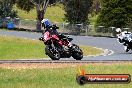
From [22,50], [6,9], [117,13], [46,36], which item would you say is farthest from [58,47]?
[6,9]

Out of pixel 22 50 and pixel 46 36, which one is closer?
pixel 46 36

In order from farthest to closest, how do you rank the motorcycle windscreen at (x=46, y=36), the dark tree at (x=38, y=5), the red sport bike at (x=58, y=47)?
the dark tree at (x=38, y=5)
the red sport bike at (x=58, y=47)
the motorcycle windscreen at (x=46, y=36)

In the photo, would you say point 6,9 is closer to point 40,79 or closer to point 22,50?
point 22,50

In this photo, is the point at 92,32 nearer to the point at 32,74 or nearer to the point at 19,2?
the point at 19,2

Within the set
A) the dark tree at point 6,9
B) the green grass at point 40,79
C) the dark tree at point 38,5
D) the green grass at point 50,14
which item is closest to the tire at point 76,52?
the green grass at point 40,79

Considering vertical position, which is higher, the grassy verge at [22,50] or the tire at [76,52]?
the tire at [76,52]

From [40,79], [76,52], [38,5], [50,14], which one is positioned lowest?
[50,14]

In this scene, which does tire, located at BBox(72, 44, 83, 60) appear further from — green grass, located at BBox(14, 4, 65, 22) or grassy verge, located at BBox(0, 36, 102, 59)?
green grass, located at BBox(14, 4, 65, 22)

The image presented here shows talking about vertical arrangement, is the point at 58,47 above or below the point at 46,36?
below

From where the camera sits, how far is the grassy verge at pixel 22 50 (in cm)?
3681

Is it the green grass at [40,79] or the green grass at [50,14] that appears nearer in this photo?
the green grass at [40,79]

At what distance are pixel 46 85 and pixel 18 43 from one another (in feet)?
102

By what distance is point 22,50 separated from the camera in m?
39.3

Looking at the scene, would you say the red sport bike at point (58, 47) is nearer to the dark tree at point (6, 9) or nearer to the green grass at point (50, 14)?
the dark tree at point (6, 9)
